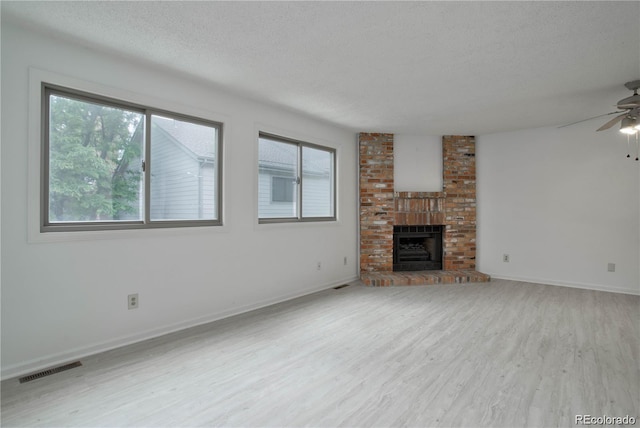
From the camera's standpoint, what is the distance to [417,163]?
5.84 m

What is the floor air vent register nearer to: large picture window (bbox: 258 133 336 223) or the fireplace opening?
large picture window (bbox: 258 133 336 223)

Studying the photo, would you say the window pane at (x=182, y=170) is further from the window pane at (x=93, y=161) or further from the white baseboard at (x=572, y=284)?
the white baseboard at (x=572, y=284)

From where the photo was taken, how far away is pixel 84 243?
103 inches

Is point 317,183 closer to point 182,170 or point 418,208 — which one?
point 418,208

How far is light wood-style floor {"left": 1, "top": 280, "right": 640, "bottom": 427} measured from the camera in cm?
191

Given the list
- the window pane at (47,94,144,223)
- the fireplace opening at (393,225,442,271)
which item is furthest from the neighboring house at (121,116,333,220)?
the fireplace opening at (393,225,442,271)

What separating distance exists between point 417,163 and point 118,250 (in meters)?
4.71

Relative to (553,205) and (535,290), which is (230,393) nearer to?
(535,290)

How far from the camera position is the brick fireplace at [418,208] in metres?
5.59

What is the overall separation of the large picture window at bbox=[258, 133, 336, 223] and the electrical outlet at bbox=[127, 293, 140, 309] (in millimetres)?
1626

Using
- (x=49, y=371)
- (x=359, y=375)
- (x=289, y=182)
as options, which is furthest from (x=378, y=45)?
(x=49, y=371)

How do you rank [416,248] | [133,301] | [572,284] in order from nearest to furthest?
[133,301], [572,284], [416,248]

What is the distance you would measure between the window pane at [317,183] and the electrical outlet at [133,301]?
242 cm

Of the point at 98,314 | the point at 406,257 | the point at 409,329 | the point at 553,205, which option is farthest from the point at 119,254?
the point at 553,205
